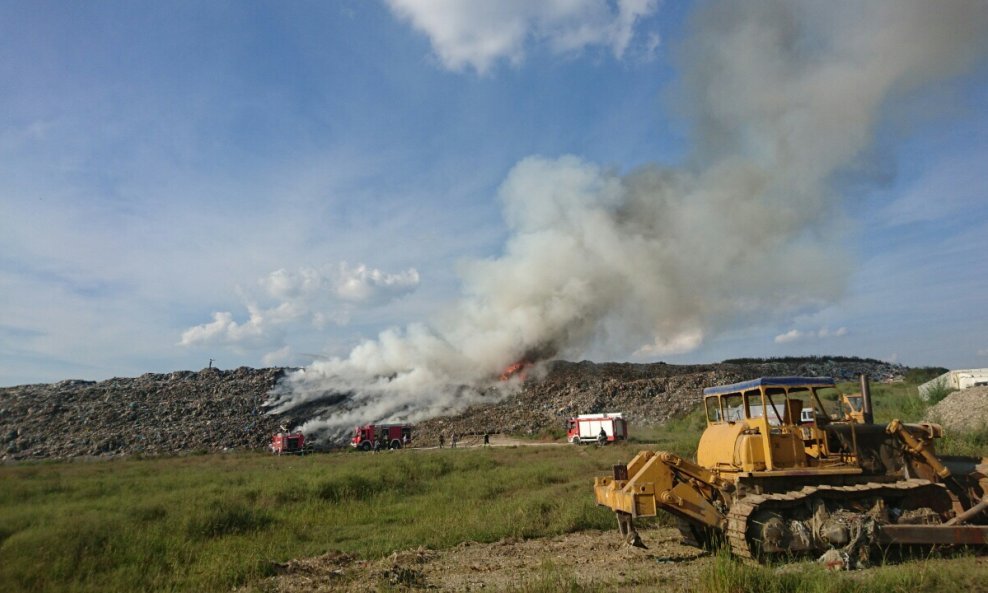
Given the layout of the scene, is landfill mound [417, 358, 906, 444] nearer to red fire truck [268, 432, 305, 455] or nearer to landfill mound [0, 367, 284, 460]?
red fire truck [268, 432, 305, 455]

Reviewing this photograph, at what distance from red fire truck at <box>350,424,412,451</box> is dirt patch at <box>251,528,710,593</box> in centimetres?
3439

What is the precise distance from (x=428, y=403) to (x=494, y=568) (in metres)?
45.7

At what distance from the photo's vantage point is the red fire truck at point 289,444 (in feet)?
138

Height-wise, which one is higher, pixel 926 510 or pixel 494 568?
pixel 926 510

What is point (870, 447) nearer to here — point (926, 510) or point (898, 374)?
point (926, 510)

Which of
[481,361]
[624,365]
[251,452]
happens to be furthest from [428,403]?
[624,365]

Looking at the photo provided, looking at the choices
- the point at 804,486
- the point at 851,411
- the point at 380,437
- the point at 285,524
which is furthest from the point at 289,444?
the point at 804,486

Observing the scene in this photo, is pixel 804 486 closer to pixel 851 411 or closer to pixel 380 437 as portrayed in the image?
pixel 851 411

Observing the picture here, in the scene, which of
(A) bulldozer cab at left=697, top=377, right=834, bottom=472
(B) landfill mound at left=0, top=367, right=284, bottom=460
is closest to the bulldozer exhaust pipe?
(A) bulldozer cab at left=697, top=377, right=834, bottom=472

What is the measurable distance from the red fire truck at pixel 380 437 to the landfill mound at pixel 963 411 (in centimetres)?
3307

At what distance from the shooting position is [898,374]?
6131cm

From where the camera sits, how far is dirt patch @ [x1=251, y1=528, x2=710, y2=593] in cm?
799

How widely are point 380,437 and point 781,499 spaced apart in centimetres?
3894

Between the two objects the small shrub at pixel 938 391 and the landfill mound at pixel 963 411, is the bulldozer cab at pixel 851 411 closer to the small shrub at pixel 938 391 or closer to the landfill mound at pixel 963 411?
the landfill mound at pixel 963 411
